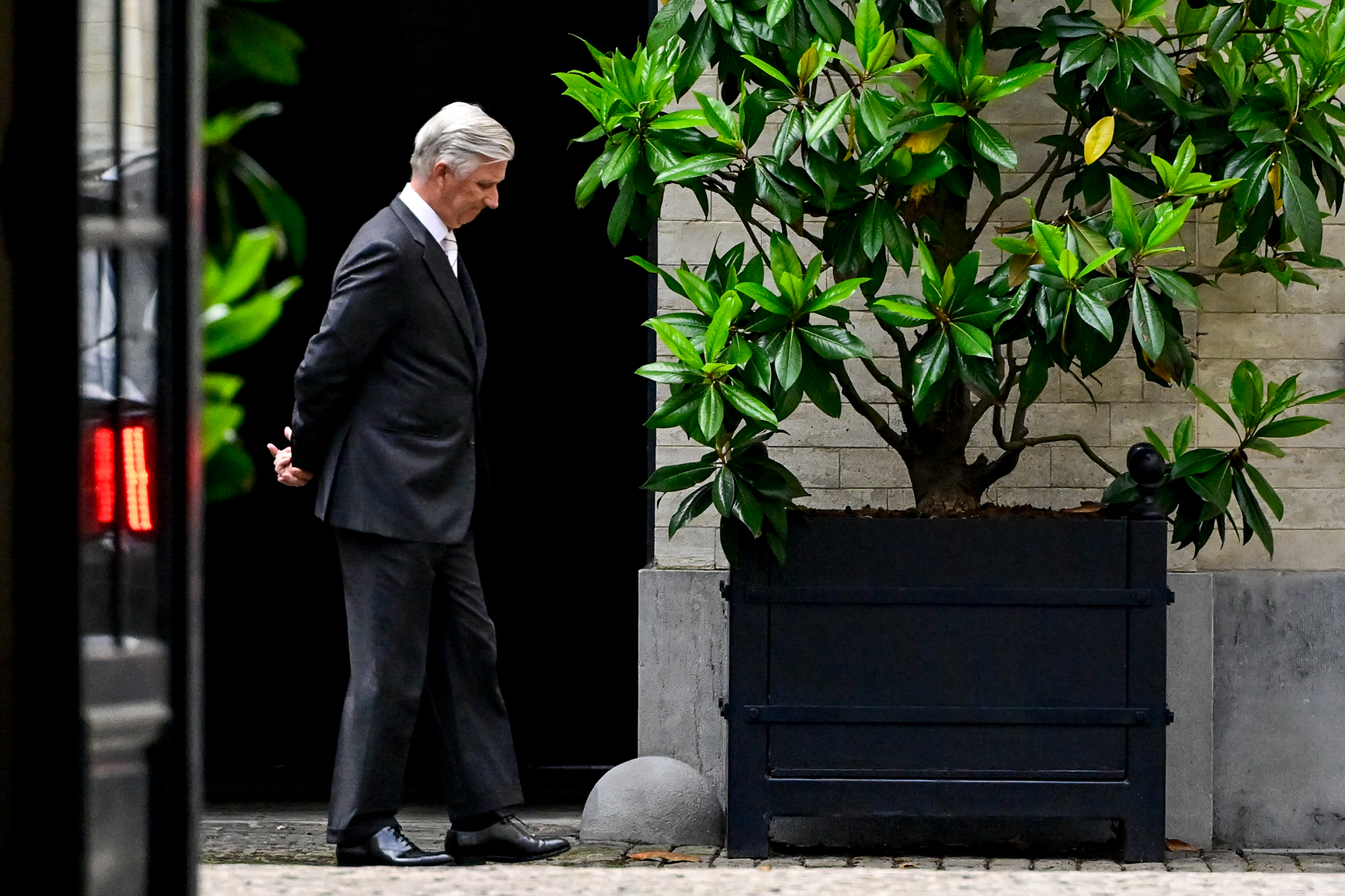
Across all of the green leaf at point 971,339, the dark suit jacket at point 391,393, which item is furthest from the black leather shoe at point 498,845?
the green leaf at point 971,339

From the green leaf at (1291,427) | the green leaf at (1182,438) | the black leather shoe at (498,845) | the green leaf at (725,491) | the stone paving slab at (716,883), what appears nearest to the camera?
the stone paving slab at (716,883)

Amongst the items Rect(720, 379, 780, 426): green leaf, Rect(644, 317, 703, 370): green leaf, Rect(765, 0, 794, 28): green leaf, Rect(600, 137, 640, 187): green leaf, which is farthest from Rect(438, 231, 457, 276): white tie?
Rect(765, 0, 794, 28): green leaf

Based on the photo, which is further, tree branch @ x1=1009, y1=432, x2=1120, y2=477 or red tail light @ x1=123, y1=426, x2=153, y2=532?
tree branch @ x1=1009, y1=432, x2=1120, y2=477

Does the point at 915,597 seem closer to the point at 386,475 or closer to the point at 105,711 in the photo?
the point at 386,475

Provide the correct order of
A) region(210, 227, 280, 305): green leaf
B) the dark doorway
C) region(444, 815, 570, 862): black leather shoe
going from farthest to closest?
the dark doorway
region(444, 815, 570, 862): black leather shoe
region(210, 227, 280, 305): green leaf

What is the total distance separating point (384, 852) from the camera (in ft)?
14.7

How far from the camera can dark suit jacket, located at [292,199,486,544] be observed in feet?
14.6

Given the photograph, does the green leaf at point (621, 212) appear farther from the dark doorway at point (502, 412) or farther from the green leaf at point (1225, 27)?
the green leaf at point (1225, 27)

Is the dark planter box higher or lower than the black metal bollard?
lower

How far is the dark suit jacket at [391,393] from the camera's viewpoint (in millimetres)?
4461

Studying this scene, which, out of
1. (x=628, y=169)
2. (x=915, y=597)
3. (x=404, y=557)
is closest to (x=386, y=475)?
(x=404, y=557)

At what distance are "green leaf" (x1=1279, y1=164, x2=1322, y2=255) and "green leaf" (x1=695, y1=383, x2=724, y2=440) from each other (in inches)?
63.0

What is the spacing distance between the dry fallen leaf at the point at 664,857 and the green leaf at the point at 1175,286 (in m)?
2.04

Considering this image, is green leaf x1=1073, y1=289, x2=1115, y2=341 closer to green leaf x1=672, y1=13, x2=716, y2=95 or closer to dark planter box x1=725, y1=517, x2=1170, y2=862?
dark planter box x1=725, y1=517, x2=1170, y2=862
